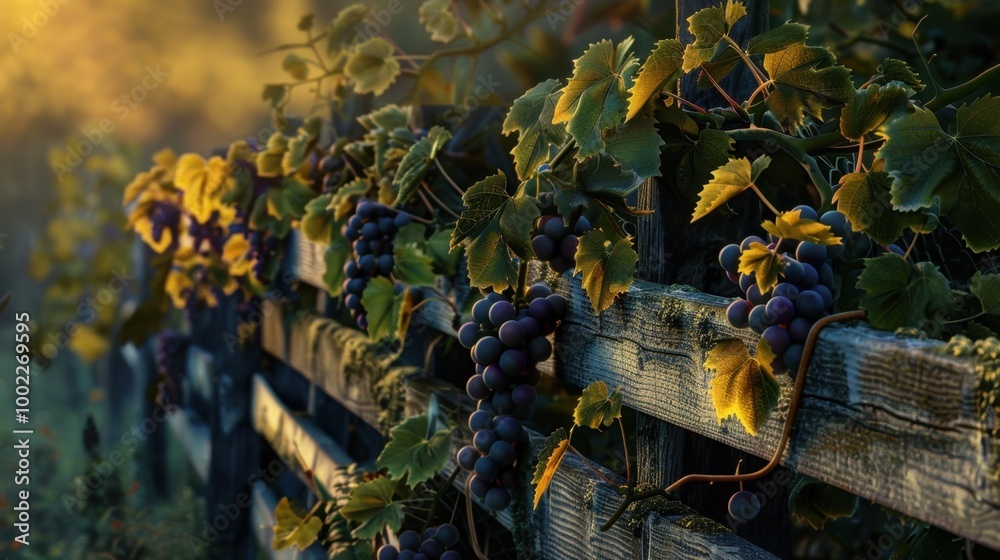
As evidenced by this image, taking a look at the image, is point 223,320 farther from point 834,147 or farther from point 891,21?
point 834,147

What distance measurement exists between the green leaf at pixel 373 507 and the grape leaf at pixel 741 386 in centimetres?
85

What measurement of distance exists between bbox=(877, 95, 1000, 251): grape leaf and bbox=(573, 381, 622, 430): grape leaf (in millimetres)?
448

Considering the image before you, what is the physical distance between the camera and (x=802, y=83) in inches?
43.5

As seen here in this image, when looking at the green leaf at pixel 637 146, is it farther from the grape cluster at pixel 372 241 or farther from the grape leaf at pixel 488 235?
the grape cluster at pixel 372 241

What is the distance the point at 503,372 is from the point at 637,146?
1.26ft

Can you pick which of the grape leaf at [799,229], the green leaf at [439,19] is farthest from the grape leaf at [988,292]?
the green leaf at [439,19]

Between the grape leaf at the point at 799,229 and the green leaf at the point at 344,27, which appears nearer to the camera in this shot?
the grape leaf at the point at 799,229

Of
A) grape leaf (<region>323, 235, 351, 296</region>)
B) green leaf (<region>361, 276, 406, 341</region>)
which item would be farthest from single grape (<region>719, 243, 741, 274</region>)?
grape leaf (<region>323, 235, 351, 296</region>)

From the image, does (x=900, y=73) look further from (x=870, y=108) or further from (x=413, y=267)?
(x=413, y=267)

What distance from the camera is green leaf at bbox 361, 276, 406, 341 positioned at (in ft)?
5.91

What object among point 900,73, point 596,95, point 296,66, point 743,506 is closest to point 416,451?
point 743,506

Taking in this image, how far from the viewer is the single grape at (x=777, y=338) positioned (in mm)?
928

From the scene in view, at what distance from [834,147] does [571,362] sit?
49 centimetres

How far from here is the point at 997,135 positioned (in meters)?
0.92
